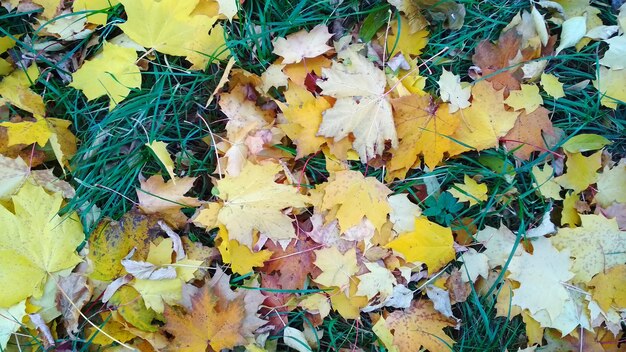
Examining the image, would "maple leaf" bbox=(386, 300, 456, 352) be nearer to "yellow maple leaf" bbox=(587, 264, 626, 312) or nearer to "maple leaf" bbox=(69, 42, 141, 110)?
"yellow maple leaf" bbox=(587, 264, 626, 312)

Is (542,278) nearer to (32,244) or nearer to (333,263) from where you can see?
(333,263)

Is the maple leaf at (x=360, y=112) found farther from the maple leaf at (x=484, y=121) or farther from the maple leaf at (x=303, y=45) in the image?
the maple leaf at (x=484, y=121)

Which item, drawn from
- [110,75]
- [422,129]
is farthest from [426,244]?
[110,75]

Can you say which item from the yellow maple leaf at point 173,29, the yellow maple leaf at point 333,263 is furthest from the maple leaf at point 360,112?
the yellow maple leaf at point 173,29

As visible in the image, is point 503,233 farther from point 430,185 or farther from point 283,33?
point 283,33

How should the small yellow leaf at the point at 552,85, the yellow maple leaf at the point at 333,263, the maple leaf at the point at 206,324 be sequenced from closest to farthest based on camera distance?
the maple leaf at the point at 206,324 → the yellow maple leaf at the point at 333,263 → the small yellow leaf at the point at 552,85

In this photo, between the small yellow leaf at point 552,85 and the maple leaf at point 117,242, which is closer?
the maple leaf at point 117,242

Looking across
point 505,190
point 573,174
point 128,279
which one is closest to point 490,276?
point 505,190
